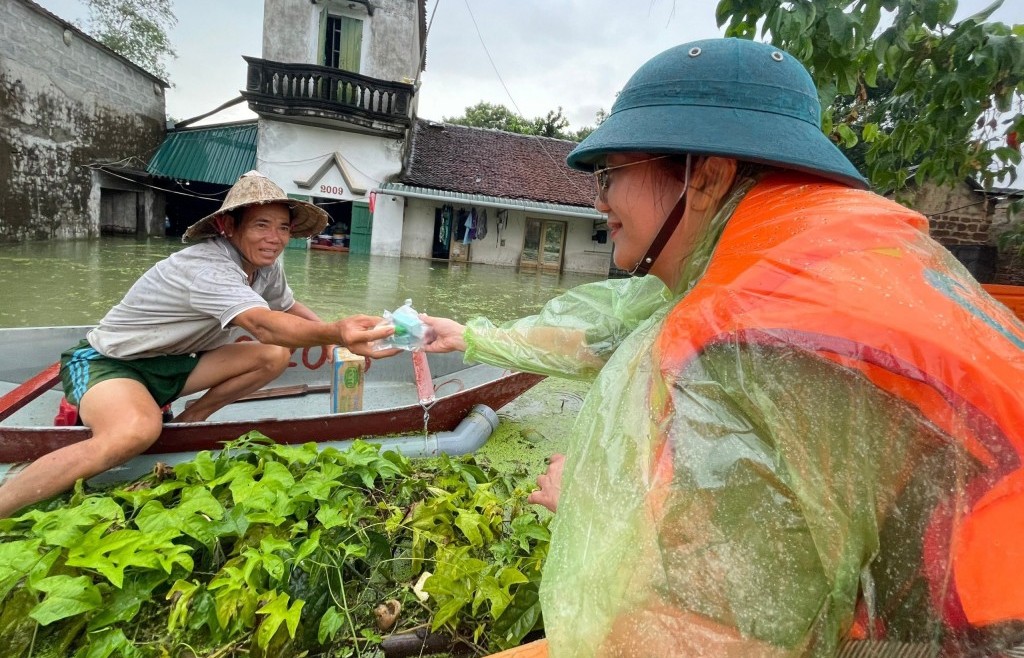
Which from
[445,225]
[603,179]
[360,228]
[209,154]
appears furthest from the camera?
[445,225]

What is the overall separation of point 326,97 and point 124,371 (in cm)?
1338

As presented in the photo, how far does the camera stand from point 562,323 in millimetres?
1851

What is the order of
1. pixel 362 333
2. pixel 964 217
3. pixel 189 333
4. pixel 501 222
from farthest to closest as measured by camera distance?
pixel 501 222 < pixel 964 217 < pixel 189 333 < pixel 362 333

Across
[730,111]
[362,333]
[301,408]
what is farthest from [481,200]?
[730,111]

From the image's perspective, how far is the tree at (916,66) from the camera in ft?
6.66

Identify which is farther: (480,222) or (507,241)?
(507,241)

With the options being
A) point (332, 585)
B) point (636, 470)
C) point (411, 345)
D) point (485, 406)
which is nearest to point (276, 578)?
point (332, 585)

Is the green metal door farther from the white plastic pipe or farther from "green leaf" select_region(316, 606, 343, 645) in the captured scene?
"green leaf" select_region(316, 606, 343, 645)

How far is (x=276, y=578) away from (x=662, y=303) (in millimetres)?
1292

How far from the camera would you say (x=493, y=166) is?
1733 cm

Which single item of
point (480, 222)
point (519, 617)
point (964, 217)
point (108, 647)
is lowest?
point (108, 647)

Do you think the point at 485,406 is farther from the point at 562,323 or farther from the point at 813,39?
the point at 813,39

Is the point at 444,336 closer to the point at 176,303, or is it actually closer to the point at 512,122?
the point at 176,303

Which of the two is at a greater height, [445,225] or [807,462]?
[445,225]
